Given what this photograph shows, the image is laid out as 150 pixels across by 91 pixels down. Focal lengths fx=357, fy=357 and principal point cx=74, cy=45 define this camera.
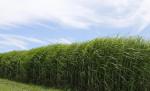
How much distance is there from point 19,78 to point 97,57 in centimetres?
663

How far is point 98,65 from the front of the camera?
12062mm

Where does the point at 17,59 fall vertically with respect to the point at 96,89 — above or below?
above

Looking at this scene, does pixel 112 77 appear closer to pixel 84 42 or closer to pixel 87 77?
pixel 87 77

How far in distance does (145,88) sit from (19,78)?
824cm

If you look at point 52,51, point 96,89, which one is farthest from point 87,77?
point 52,51

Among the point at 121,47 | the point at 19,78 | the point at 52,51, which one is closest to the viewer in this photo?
the point at 121,47

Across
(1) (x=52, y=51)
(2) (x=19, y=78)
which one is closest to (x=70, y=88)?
(1) (x=52, y=51)

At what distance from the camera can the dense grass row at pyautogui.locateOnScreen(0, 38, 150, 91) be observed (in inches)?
443

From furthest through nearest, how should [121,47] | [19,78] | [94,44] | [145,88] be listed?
[19,78], [94,44], [121,47], [145,88]

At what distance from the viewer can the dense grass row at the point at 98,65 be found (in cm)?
1126

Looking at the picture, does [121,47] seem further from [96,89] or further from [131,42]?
[96,89]

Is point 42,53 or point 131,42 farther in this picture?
point 42,53

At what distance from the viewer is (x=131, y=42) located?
39.1 feet

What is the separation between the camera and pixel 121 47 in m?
11.8
